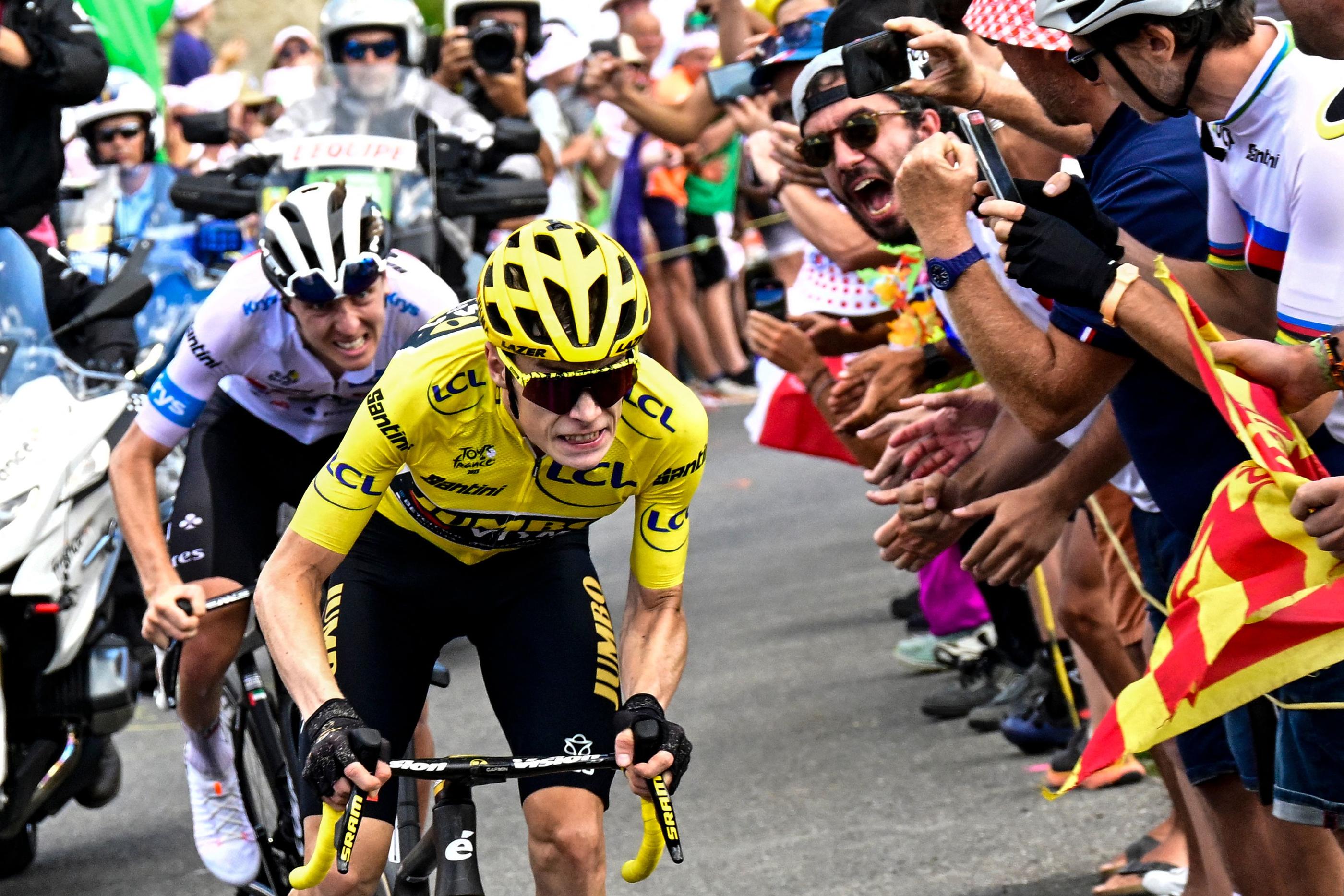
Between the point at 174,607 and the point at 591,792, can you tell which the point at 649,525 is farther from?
the point at 174,607

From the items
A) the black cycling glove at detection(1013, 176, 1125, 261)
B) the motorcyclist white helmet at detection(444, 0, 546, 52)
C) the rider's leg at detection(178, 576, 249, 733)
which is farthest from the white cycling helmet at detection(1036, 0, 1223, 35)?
the motorcyclist white helmet at detection(444, 0, 546, 52)

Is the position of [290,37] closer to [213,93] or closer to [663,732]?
[213,93]

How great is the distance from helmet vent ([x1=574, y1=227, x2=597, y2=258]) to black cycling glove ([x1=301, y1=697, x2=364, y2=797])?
3.44ft

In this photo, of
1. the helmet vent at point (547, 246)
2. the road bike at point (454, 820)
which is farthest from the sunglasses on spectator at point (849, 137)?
the road bike at point (454, 820)

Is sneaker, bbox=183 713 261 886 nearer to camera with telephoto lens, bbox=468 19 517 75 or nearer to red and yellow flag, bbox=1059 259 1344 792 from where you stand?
red and yellow flag, bbox=1059 259 1344 792

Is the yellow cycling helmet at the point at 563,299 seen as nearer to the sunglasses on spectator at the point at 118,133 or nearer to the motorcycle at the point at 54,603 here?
the motorcycle at the point at 54,603

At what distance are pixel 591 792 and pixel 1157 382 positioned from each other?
1500mm

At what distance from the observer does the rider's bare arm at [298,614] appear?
12.4 ft

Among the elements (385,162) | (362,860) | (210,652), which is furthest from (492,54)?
(362,860)

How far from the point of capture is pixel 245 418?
5602 mm

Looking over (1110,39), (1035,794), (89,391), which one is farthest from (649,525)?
(89,391)

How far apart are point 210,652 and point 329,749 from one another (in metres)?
1.91

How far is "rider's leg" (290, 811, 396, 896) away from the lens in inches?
159

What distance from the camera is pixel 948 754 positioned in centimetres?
685
